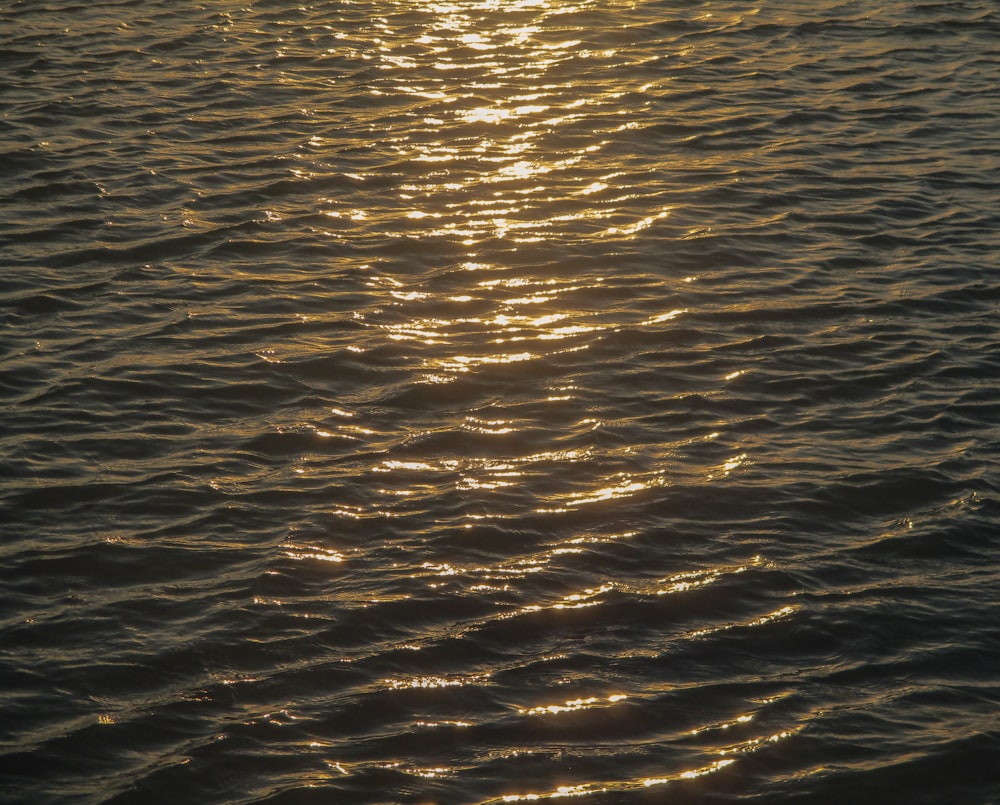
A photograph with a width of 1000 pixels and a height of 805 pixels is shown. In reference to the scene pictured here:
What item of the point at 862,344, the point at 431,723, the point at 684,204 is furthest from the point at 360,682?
the point at 684,204

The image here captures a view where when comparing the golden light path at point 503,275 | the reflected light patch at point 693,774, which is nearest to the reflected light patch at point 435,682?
the golden light path at point 503,275

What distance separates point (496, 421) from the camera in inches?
400

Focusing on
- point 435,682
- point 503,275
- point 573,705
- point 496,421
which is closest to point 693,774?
point 573,705

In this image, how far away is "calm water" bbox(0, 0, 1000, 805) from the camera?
7.27 m

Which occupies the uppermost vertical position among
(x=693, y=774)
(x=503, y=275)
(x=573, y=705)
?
(x=503, y=275)

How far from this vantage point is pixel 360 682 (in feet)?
24.8

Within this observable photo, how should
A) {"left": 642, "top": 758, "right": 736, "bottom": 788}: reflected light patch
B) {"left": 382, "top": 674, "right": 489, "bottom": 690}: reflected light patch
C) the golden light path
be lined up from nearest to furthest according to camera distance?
{"left": 642, "top": 758, "right": 736, "bottom": 788}: reflected light patch < {"left": 382, "top": 674, "right": 489, "bottom": 690}: reflected light patch < the golden light path

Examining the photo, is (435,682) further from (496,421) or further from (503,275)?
(503,275)

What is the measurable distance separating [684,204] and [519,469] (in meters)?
5.11

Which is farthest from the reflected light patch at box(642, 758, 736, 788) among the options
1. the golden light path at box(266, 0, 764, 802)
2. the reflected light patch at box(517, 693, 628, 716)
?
the reflected light patch at box(517, 693, 628, 716)

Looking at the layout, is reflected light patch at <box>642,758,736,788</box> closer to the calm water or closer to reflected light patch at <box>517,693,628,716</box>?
the calm water

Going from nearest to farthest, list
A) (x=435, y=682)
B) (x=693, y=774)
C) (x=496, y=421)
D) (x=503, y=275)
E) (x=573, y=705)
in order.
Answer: (x=693, y=774)
(x=573, y=705)
(x=435, y=682)
(x=496, y=421)
(x=503, y=275)

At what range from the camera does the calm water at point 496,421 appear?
23.9ft

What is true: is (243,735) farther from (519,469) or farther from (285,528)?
(519,469)
